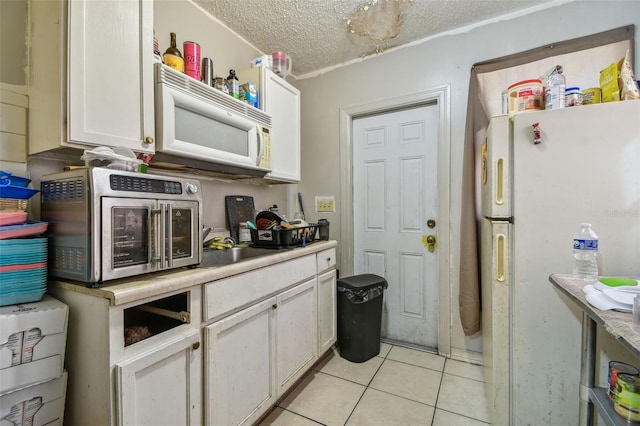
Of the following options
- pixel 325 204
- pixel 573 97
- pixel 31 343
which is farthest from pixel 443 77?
pixel 31 343

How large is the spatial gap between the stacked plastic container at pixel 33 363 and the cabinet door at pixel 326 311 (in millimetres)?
1366

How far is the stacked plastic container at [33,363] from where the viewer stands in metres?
0.83

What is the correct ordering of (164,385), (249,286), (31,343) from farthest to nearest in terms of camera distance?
1. (249,286)
2. (164,385)
3. (31,343)

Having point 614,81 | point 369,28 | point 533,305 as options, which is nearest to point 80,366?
point 533,305

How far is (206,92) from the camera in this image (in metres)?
1.48

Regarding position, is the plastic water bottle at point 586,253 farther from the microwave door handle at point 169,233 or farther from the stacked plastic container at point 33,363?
the stacked plastic container at point 33,363

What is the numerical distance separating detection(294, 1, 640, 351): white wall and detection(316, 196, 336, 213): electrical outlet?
60 millimetres

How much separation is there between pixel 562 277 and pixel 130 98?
200 centimetres

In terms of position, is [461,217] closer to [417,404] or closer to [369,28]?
[417,404]

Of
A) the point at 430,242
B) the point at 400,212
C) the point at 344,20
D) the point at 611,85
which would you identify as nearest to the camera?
the point at 611,85

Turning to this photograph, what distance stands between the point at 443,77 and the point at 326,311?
208cm

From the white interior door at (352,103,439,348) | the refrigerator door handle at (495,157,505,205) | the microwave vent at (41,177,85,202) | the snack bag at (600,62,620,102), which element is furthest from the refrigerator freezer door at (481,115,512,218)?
the microwave vent at (41,177,85,202)

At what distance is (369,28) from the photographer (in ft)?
6.97

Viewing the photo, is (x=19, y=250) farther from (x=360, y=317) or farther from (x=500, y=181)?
(x=500, y=181)
